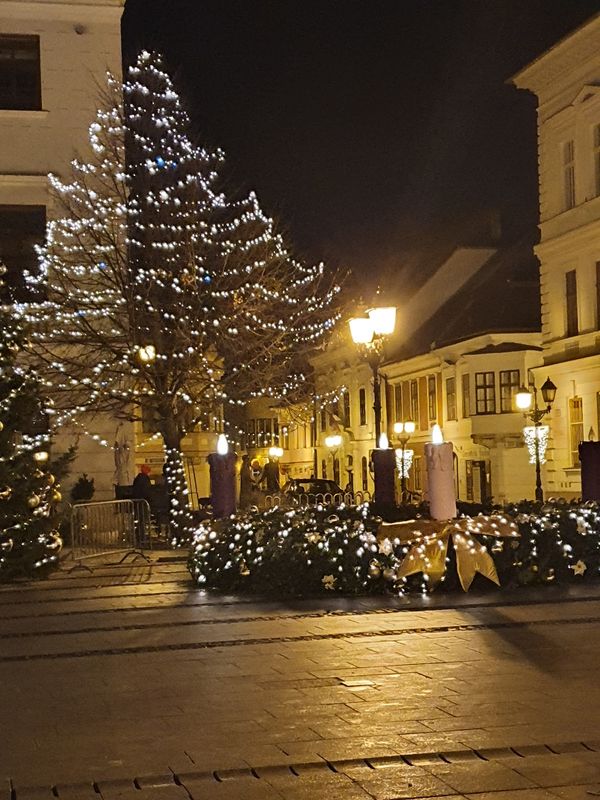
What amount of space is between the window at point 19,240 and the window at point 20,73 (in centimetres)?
239

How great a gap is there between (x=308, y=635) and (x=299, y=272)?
18845mm

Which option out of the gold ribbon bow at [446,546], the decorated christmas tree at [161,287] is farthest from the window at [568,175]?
the gold ribbon bow at [446,546]

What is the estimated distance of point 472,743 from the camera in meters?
7.18

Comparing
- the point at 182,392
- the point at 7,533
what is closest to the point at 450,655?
the point at 7,533

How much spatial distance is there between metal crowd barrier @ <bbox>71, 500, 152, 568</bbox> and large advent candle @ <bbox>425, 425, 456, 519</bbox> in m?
7.49

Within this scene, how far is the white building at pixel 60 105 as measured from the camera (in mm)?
29234

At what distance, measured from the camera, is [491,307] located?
51.2 meters

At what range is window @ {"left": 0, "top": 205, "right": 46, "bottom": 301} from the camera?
2817 cm

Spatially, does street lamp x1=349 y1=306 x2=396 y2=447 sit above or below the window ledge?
below

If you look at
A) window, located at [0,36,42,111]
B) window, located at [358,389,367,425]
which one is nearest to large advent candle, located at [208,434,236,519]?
window, located at [0,36,42,111]

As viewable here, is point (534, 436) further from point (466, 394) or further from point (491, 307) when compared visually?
point (491, 307)

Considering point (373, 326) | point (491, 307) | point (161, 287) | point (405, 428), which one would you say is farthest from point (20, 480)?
point (491, 307)

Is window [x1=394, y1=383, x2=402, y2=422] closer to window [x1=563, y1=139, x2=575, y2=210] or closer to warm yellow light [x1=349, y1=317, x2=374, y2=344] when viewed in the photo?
window [x1=563, y1=139, x2=575, y2=210]

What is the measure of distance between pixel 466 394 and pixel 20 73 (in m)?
24.9
